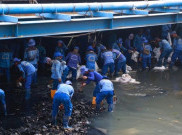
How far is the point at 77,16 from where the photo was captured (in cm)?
1358

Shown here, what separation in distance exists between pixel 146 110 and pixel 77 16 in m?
4.50

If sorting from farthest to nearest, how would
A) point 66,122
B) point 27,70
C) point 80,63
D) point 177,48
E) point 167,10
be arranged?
point 177,48 < point 167,10 < point 80,63 < point 27,70 < point 66,122

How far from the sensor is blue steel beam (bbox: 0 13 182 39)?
1046 cm

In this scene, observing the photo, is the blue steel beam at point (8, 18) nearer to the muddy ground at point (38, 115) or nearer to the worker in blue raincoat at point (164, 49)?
the muddy ground at point (38, 115)

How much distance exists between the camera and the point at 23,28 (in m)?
10.7

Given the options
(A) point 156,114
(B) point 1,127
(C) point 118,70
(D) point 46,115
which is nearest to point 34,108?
(D) point 46,115

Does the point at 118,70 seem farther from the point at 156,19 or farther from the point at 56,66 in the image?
the point at 56,66

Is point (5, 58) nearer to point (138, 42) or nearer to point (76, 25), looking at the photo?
point (76, 25)

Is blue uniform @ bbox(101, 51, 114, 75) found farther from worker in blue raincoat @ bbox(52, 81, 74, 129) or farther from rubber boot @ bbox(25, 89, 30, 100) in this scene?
worker in blue raincoat @ bbox(52, 81, 74, 129)

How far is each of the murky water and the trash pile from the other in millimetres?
434

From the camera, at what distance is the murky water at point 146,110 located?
10039 mm

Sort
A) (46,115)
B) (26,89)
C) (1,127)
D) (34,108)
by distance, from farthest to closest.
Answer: (26,89) → (34,108) → (46,115) → (1,127)

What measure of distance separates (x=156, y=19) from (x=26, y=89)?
628cm

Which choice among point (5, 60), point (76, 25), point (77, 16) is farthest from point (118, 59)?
point (5, 60)
